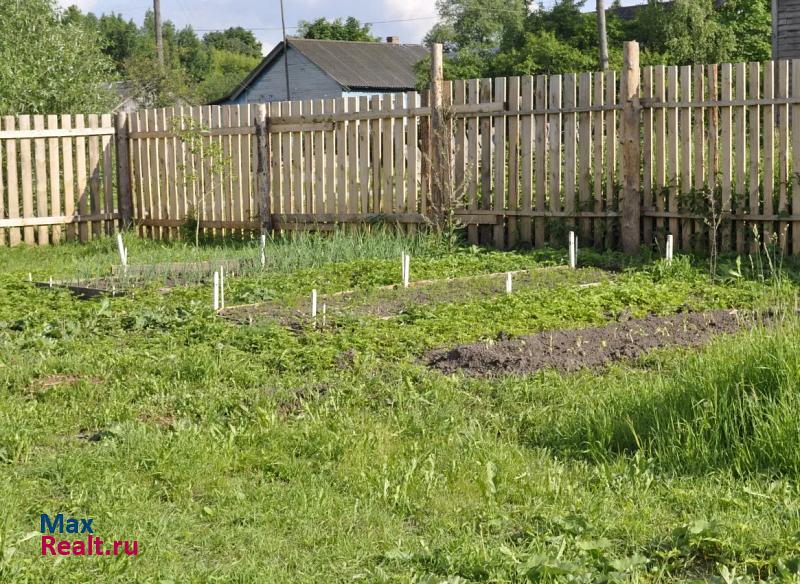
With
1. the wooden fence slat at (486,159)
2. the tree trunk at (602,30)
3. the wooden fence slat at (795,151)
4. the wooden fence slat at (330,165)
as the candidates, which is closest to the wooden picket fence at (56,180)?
the wooden fence slat at (330,165)

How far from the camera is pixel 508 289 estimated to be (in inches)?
364

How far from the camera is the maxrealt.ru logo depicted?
3.94 metres

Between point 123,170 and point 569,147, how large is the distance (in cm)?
721

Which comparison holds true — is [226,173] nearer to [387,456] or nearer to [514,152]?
[514,152]

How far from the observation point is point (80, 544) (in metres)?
4.00

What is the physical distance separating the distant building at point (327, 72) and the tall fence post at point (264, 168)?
106 feet

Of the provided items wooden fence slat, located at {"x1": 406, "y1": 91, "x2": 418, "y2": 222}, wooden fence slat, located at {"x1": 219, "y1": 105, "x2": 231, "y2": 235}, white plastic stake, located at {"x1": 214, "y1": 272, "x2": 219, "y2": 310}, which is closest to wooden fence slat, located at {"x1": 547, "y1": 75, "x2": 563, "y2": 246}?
wooden fence slat, located at {"x1": 406, "y1": 91, "x2": 418, "y2": 222}

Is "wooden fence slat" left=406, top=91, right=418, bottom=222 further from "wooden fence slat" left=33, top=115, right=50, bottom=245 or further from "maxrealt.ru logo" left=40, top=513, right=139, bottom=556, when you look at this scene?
"maxrealt.ru logo" left=40, top=513, right=139, bottom=556

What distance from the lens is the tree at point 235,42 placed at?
101688 millimetres

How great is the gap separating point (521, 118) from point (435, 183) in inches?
50.9

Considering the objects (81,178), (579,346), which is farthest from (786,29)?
(579,346)

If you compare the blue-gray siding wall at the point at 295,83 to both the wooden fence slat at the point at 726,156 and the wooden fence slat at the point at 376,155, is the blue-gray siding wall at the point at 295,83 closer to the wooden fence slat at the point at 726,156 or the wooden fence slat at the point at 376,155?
the wooden fence slat at the point at 376,155

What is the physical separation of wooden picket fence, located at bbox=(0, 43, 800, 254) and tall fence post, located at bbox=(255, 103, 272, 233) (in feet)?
0.06

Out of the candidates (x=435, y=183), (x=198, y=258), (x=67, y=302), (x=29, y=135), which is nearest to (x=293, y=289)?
(x=67, y=302)
